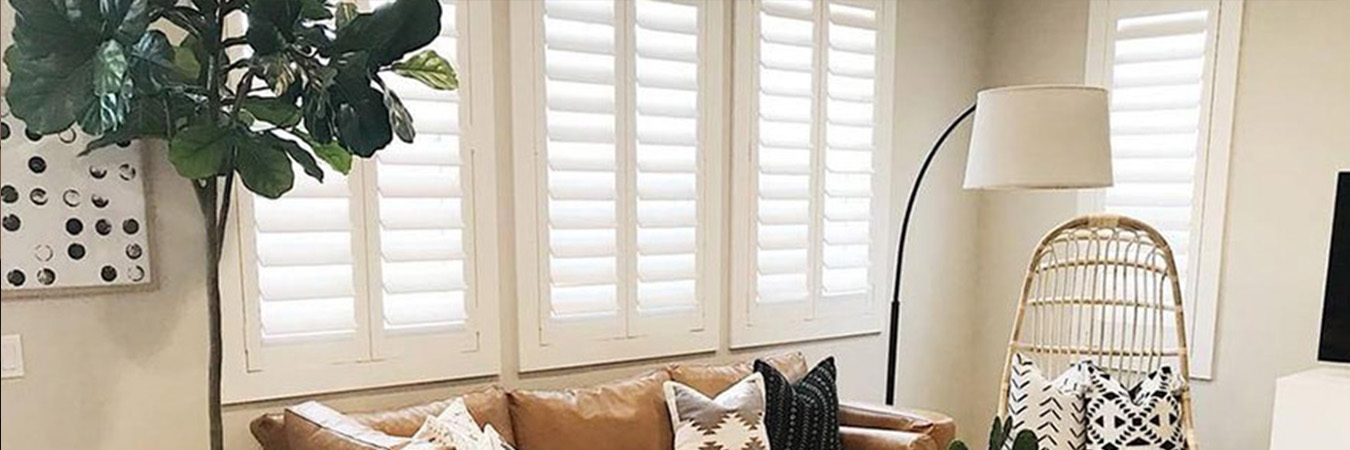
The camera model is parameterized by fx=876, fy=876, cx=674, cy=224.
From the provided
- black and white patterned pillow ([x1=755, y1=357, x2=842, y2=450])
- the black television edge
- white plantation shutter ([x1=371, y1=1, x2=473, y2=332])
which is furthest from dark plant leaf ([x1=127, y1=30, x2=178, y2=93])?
the black television edge

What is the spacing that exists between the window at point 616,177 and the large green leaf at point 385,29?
82 centimetres

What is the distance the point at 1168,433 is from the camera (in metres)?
2.93

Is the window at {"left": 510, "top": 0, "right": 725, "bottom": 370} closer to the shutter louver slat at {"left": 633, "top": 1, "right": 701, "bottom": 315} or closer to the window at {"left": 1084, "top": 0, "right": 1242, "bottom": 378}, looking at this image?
the shutter louver slat at {"left": 633, "top": 1, "right": 701, "bottom": 315}

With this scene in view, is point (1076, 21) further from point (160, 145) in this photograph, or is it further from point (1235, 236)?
point (160, 145)

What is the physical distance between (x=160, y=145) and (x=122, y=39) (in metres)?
0.59

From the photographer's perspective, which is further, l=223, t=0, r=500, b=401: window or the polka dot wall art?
l=223, t=0, r=500, b=401: window

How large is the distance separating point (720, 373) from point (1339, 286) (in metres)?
2.10

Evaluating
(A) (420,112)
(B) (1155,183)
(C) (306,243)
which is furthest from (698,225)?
(B) (1155,183)

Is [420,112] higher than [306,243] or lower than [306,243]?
higher

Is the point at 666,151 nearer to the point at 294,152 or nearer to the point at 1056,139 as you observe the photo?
the point at 1056,139

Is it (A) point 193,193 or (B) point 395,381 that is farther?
(B) point 395,381

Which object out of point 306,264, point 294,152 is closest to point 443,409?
point 306,264

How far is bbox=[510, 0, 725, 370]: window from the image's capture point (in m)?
2.92

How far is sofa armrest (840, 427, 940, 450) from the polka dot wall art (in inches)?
83.5
